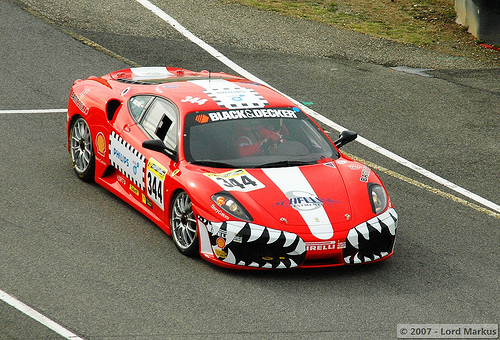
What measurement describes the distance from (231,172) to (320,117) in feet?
17.2

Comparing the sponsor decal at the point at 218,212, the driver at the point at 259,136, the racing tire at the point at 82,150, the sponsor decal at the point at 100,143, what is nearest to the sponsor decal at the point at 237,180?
the sponsor decal at the point at 218,212

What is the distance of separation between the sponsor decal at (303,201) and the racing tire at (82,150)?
284 centimetres

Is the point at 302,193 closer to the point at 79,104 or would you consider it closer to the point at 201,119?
the point at 201,119

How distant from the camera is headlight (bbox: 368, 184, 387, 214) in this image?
23.5 ft

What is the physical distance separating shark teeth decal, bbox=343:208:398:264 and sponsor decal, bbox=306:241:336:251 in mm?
161

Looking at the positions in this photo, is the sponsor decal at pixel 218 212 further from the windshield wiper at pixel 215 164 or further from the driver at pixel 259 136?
the driver at pixel 259 136

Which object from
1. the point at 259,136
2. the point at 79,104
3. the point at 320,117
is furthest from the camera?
the point at 320,117

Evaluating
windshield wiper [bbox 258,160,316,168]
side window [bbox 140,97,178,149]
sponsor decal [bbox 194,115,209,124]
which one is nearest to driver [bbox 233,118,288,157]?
windshield wiper [bbox 258,160,316,168]

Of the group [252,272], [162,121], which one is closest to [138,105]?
[162,121]

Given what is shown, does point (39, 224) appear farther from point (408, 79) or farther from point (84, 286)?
point (408, 79)

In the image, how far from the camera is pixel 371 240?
6.89 metres

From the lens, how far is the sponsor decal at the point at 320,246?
21.6ft

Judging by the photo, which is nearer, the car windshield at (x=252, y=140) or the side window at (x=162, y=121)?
the car windshield at (x=252, y=140)

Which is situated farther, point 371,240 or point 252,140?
point 252,140
